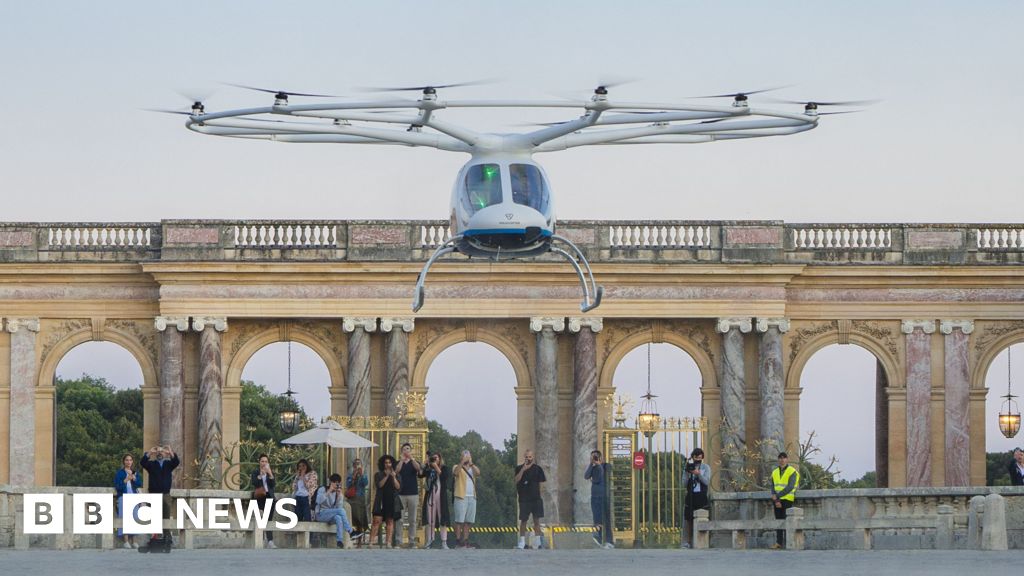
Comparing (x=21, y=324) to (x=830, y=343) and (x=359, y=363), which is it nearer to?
(x=359, y=363)

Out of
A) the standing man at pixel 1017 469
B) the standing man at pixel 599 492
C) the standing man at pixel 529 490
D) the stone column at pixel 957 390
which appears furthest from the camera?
the stone column at pixel 957 390

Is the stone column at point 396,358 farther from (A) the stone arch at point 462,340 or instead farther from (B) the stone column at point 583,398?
(B) the stone column at point 583,398

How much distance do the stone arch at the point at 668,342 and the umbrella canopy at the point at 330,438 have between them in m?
9.63

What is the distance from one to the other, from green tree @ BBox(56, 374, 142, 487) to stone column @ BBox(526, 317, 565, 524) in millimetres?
35391

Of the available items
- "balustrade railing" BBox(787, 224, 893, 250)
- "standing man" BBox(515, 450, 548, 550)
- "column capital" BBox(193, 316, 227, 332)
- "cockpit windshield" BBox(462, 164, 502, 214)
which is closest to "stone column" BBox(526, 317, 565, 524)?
"balustrade railing" BBox(787, 224, 893, 250)

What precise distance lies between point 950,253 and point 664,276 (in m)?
6.85

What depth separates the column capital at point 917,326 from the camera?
180 feet

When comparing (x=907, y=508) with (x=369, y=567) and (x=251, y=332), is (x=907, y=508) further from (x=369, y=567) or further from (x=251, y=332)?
(x=251, y=332)

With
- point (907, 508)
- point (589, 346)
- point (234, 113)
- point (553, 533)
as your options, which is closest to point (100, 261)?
point (589, 346)

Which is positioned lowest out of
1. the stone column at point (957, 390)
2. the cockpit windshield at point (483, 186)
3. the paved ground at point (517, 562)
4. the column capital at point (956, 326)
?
the paved ground at point (517, 562)

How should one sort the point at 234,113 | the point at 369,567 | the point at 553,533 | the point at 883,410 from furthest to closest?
the point at 883,410, the point at 553,533, the point at 234,113, the point at 369,567

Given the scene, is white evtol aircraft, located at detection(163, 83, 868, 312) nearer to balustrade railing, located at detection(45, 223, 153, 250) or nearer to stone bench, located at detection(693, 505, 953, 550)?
stone bench, located at detection(693, 505, 953, 550)

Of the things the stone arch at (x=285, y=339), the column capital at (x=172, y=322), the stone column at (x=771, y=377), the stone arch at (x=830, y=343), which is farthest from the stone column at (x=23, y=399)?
the stone arch at (x=830, y=343)

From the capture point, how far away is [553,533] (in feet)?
147
